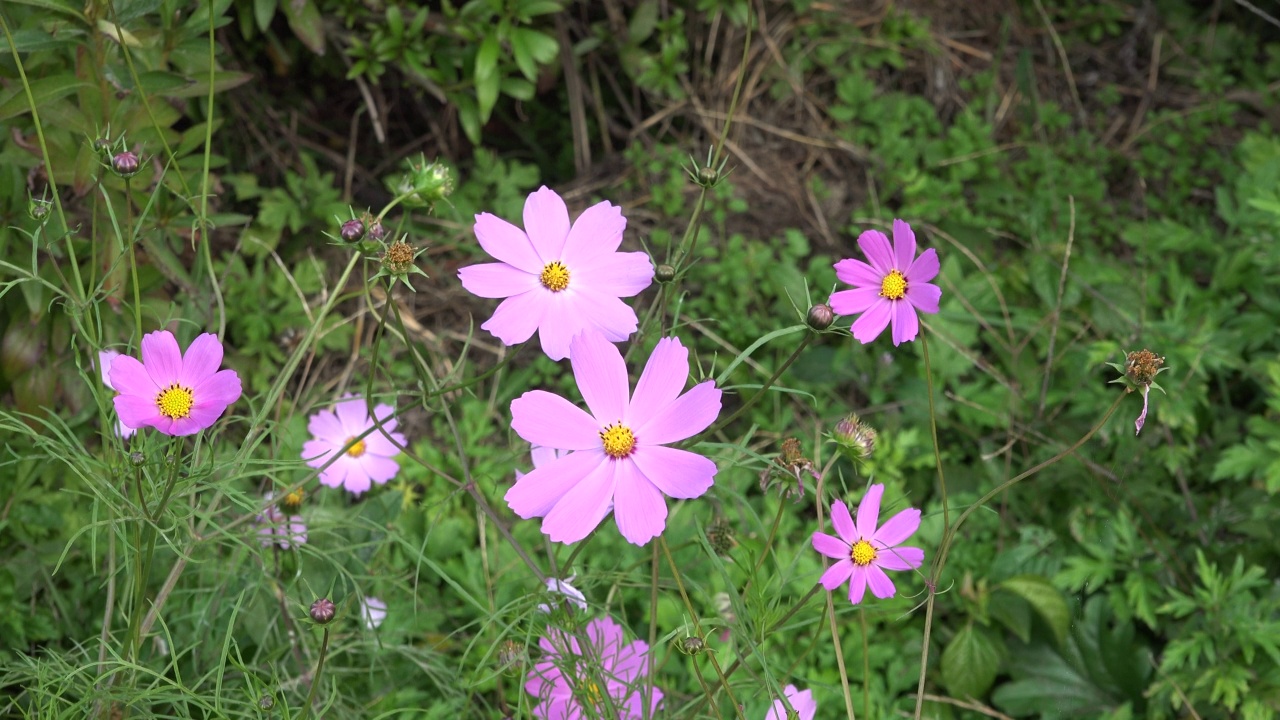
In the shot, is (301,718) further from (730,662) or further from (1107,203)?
(1107,203)

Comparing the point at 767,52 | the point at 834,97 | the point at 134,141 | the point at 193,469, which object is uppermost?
the point at 134,141

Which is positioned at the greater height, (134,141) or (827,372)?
(134,141)

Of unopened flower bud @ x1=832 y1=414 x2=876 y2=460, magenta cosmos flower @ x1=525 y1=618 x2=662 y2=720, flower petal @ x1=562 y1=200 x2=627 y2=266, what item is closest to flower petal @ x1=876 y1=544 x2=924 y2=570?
unopened flower bud @ x1=832 y1=414 x2=876 y2=460

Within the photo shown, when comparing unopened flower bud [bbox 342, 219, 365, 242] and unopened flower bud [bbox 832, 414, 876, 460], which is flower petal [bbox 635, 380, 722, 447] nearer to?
unopened flower bud [bbox 832, 414, 876, 460]

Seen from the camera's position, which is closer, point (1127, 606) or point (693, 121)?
point (1127, 606)

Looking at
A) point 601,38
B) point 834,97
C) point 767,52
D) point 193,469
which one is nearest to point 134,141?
point 193,469

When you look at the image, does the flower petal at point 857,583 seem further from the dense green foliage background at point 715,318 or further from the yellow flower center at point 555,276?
the yellow flower center at point 555,276
